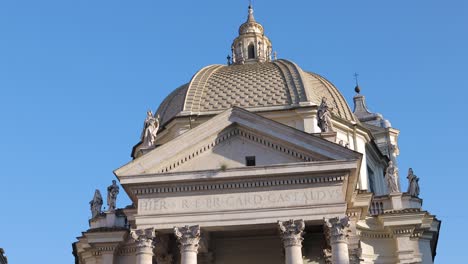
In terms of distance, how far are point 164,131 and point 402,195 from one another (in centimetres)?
1202

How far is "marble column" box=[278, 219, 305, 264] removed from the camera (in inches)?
985

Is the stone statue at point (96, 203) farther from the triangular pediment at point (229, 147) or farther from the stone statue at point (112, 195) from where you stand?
the triangular pediment at point (229, 147)

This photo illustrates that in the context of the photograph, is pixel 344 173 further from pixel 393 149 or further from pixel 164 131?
pixel 393 149

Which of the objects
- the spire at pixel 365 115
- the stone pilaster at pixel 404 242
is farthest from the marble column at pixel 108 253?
the spire at pixel 365 115

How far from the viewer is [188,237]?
84.4 ft

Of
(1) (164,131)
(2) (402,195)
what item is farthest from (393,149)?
(1) (164,131)

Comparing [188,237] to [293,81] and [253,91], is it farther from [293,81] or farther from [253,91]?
[293,81]

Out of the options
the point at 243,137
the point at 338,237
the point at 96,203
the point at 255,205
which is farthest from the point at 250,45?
the point at 338,237

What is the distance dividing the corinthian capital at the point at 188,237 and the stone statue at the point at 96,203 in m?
8.94

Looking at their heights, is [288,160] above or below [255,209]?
above

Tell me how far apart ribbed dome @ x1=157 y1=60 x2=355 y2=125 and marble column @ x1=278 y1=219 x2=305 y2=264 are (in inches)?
377

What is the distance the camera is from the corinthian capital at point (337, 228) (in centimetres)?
2511

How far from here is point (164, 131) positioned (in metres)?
34.9

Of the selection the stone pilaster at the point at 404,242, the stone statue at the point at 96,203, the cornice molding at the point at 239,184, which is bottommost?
the stone pilaster at the point at 404,242
